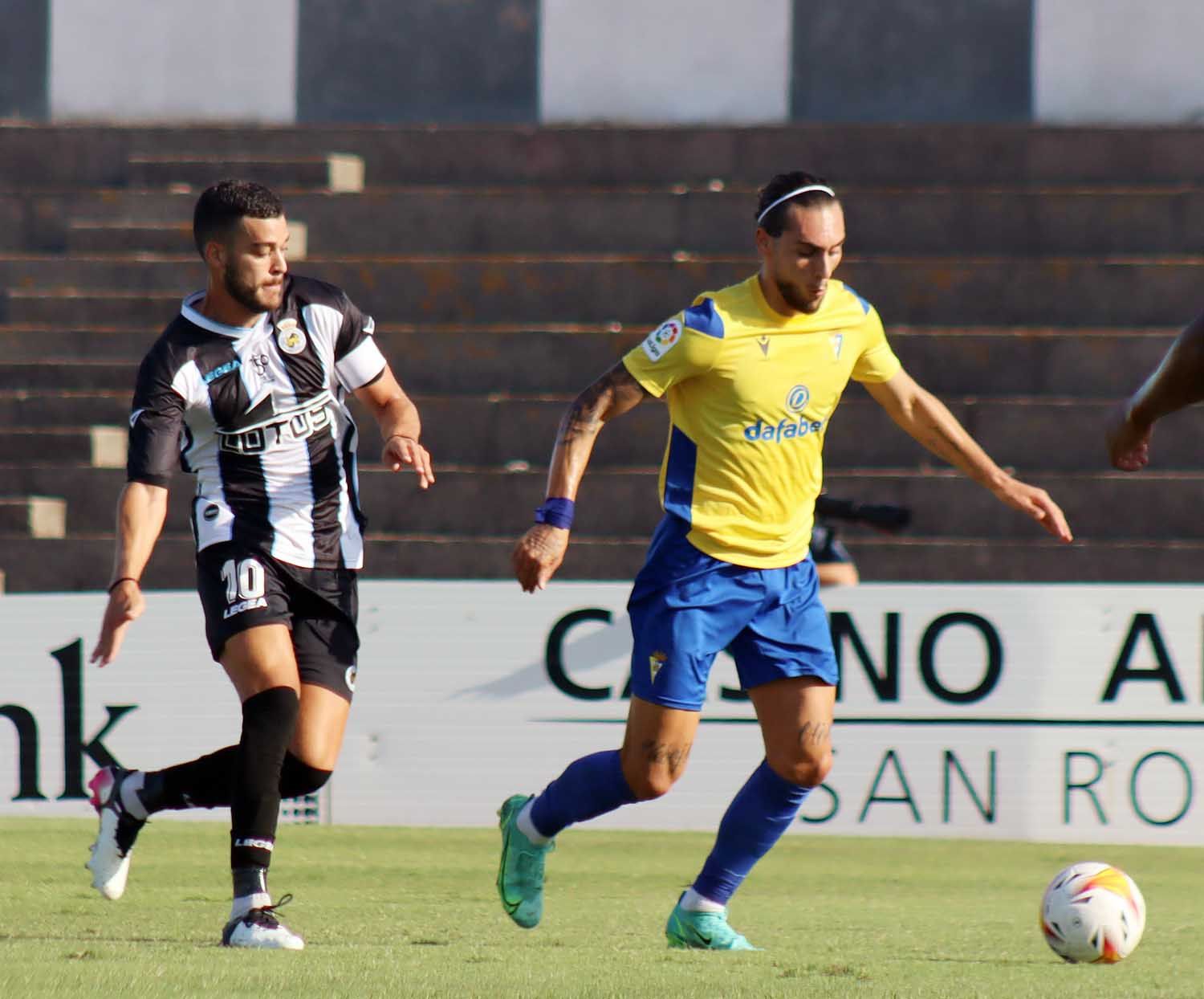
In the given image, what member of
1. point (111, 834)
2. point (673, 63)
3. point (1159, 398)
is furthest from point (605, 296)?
point (1159, 398)

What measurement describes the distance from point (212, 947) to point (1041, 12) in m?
11.8

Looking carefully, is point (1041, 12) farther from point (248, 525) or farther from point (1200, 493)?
point (248, 525)

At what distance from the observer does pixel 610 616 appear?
923 centimetres

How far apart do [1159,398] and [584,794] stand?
96.3 inches

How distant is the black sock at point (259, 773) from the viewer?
213 inches

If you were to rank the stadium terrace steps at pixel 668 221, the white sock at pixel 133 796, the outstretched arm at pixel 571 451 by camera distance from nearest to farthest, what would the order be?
the outstretched arm at pixel 571 451, the white sock at pixel 133 796, the stadium terrace steps at pixel 668 221

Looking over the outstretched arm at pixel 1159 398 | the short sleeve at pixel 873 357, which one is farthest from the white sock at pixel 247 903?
the outstretched arm at pixel 1159 398

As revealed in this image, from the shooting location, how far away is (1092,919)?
17.7ft

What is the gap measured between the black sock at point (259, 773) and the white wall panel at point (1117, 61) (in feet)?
36.0

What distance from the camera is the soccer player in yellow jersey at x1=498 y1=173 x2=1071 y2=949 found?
5.47 meters

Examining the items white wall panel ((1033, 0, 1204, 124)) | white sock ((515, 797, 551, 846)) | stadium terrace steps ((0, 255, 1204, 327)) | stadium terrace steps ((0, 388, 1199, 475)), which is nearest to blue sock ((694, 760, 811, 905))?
white sock ((515, 797, 551, 846))

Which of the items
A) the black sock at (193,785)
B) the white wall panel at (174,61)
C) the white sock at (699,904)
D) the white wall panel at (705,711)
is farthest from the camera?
the white wall panel at (174,61)

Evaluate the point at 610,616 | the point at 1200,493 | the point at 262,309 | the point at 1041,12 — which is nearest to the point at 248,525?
the point at 262,309

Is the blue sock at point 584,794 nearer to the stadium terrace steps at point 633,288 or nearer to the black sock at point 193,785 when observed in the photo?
the black sock at point 193,785
